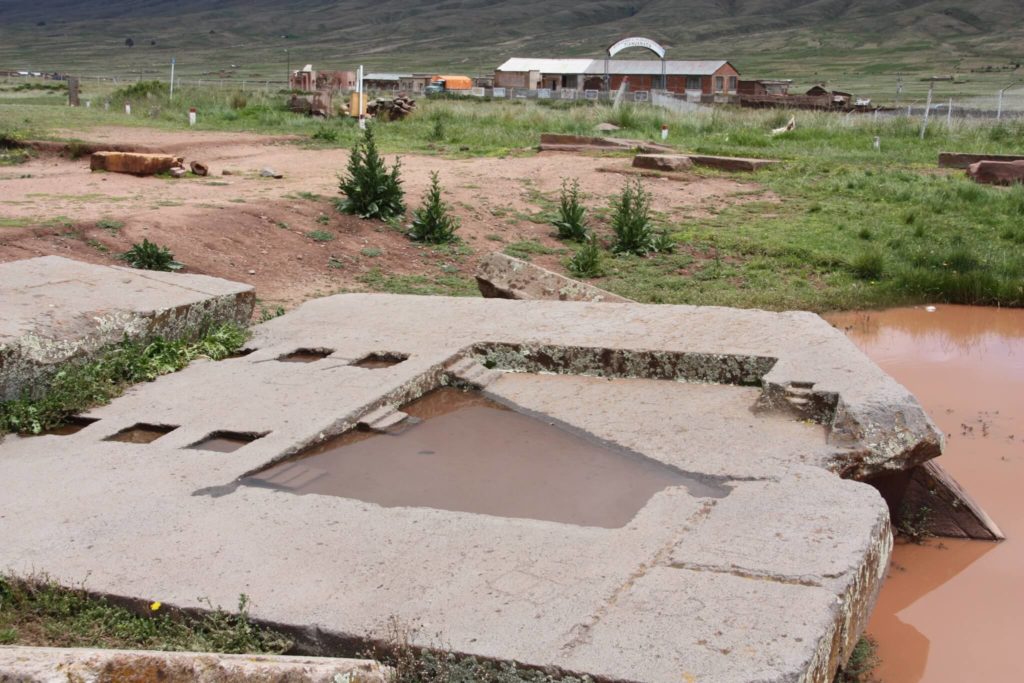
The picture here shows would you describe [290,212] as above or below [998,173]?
below

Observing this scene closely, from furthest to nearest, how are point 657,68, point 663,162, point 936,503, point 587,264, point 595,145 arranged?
point 657,68 < point 595,145 < point 663,162 < point 587,264 < point 936,503

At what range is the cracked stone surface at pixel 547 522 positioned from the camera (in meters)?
3.64

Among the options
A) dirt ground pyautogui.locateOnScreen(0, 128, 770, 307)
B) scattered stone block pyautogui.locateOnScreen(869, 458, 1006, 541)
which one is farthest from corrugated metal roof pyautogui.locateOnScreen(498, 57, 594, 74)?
scattered stone block pyautogui.locateOnScreen(869, 458, 1006, 541)

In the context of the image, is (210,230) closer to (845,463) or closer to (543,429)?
(543,429)

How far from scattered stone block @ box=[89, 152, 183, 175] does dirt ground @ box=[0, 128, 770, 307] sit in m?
0.28

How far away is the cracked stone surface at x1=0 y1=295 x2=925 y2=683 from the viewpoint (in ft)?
11.9

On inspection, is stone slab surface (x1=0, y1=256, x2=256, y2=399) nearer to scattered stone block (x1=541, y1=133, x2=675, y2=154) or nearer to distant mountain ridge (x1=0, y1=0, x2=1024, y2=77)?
scattered stone block (x1=541, y1=133, x2=675, y2=154)

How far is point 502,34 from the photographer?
124 meters

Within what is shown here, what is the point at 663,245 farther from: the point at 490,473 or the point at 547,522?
the point at 547,522

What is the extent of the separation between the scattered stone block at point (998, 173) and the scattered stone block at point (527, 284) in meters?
10.4

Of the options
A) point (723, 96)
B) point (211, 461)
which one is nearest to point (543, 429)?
point (211, 461)

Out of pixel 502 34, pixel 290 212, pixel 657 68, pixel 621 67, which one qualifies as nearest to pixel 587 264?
pixel 290 212

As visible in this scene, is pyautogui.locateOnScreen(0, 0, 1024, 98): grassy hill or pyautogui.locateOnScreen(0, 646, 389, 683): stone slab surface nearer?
pyautogui.locateOnScreen(0, 646, 389, 683): stone slab surface

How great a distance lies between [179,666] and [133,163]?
41.5 feet
